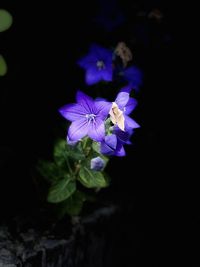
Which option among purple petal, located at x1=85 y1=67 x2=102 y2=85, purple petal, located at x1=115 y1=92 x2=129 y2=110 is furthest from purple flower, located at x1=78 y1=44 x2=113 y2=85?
purple petal, located at x1=115 y1=92 x2=129 y2=110

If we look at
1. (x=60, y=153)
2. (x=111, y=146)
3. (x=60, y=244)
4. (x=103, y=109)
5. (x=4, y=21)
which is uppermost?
(x=4, y=21)

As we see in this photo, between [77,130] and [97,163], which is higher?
[77,130]

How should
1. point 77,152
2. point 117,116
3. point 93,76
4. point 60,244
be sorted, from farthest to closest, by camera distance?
1. point 93,76
2. point 60,244
3. point 77,152
4. point 117,116

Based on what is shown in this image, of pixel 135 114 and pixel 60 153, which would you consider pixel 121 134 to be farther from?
pixel 135 114

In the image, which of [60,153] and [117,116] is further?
[60,153]

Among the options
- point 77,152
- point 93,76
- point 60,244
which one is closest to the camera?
point 77,152

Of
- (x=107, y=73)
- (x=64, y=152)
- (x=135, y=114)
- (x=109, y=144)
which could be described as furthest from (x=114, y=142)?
(x=135, y=114)

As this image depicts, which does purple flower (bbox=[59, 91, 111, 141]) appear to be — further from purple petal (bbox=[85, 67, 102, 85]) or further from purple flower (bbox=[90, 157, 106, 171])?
purple petal (bbox=[85, 67, 102, 85])

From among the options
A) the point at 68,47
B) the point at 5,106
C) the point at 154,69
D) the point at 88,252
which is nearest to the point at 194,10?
the point at 154,69
